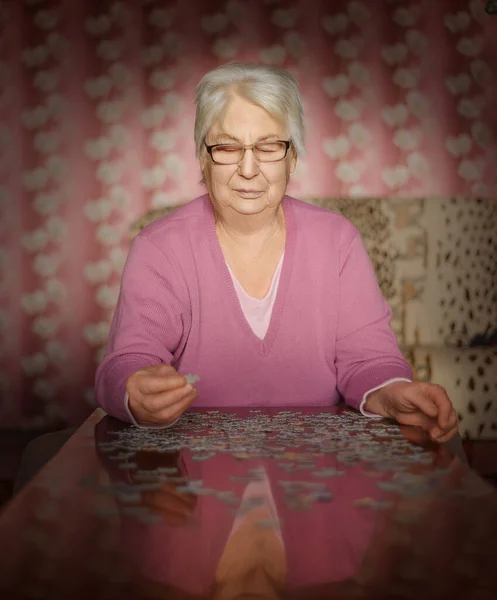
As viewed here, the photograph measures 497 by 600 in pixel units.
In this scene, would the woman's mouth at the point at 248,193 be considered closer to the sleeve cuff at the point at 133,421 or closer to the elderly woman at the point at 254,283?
the elderly woman at the point at 254,283

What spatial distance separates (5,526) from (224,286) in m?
1.06

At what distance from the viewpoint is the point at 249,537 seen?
2.40 feet

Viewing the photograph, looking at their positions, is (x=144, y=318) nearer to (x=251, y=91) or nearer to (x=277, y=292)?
(x=277, y=292)

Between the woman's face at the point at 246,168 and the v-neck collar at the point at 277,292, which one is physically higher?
the woman's face at the point at 246,168

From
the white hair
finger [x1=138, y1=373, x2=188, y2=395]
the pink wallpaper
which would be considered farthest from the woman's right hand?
the pink wallpaper

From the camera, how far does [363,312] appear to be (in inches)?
70.1

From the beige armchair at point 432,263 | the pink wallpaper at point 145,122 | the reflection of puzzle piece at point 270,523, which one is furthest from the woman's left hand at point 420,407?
the pink wallpaper at point 145,122

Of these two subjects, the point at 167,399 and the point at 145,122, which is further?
the point at 145,122

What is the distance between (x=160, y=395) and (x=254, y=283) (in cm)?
62

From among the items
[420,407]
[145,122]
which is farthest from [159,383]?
[145,122]

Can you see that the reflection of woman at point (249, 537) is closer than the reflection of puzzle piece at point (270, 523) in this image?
Yes

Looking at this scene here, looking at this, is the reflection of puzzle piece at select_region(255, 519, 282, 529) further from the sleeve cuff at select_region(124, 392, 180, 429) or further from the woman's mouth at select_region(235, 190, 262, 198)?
the woman's mouth at select_region(235, 190, 262, 198)

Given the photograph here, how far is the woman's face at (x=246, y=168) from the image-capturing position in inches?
65.4

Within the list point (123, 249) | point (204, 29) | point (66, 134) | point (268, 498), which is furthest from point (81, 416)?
point (268, 498)
